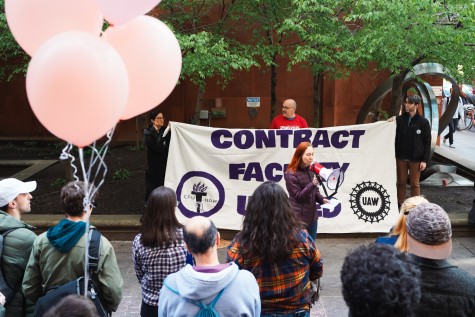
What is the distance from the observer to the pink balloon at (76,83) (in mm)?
2750

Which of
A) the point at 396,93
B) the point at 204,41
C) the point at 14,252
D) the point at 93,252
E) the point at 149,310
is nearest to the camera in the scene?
the point at 93,252

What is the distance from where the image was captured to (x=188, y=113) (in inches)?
567

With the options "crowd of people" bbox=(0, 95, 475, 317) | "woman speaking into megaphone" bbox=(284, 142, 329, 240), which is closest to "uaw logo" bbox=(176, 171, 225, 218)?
"woman speaking into megaphone" bbox=(284, 142, 329, 240)

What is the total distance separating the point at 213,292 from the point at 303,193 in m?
2.66

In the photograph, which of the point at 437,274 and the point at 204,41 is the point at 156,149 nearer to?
the point at 204,41

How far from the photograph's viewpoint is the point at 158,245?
357 centimetres

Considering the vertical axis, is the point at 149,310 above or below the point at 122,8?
below

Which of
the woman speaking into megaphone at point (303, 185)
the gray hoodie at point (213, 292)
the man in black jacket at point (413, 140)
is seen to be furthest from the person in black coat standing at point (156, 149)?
the gray hoodie at point (213, 292)

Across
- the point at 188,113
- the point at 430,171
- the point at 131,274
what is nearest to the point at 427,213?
the point at 131,274

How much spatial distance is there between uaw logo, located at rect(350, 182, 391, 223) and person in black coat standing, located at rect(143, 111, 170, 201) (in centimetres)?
261

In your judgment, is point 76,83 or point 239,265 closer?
point 76,83

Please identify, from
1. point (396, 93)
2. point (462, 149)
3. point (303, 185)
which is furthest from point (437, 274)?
point (462, 149)

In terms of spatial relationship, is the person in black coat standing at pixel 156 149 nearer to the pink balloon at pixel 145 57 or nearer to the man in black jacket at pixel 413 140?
the man in black jacket at pixel 413 140

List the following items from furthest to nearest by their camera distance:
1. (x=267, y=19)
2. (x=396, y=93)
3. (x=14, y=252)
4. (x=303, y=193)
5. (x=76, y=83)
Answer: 1. (x=396, y=93)
2. (x=267, y=19)
3. (x=303, y=193)
4. (x=14, y=252)
5. (x=76, y=83)
